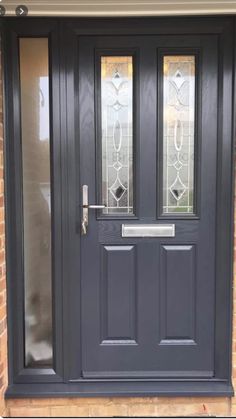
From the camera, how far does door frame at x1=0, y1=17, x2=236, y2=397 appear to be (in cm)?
201

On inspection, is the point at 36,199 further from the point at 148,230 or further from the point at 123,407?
the point at 123,407

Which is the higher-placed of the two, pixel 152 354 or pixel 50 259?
pixel 50 259

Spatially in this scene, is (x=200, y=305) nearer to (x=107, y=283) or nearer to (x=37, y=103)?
(x=107, y=283)

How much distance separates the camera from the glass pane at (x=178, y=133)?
6.82 ft

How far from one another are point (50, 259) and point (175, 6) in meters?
1.52

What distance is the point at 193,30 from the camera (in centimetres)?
202

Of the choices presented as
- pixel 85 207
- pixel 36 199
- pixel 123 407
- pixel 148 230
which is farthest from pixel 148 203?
pixel 123 407

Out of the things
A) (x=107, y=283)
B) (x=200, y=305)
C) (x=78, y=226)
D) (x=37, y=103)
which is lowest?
(x=200, y=305)

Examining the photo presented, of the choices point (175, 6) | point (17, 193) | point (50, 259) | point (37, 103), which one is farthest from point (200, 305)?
point (175, 6)

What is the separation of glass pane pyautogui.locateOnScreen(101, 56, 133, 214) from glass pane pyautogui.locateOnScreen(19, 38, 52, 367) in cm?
33

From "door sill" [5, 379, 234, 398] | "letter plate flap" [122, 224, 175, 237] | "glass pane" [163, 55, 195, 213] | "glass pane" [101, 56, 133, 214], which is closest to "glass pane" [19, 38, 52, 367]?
"door sill" [5, 379, 234, 398]

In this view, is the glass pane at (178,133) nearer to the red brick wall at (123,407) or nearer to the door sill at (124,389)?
the red brick wall at (123,407)

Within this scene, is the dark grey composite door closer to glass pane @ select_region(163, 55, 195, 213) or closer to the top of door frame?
glass pane @ select_region(163, 55, 195, 213)

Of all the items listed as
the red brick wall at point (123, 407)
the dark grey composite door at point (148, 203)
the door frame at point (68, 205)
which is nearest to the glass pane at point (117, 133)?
the dark grey composite door at point (148, 203)
